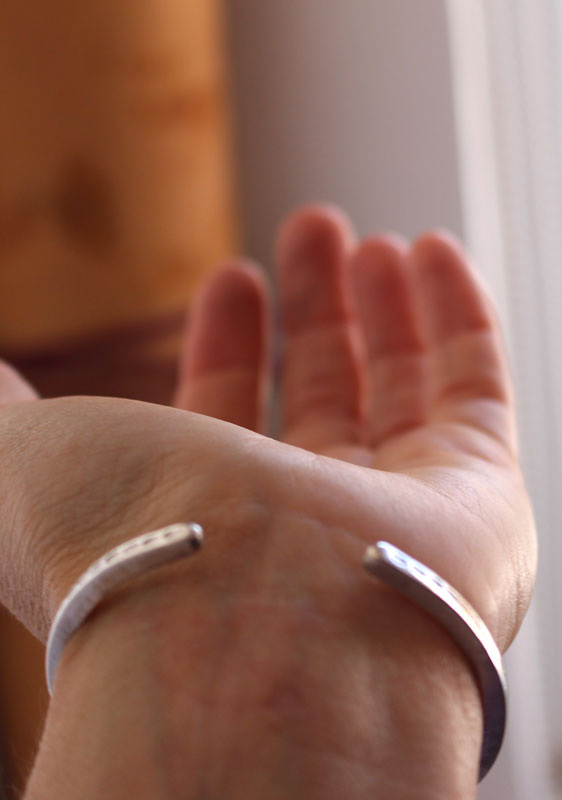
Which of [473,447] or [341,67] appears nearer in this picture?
[473,447]

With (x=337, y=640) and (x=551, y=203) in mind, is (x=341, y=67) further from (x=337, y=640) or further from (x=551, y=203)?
(x=337, y=640)

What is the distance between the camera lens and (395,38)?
451mm

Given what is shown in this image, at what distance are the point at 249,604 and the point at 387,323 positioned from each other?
0.59 ft

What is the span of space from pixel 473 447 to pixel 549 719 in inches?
10.1

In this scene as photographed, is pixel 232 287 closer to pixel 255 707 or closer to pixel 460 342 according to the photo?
pixel 460 342

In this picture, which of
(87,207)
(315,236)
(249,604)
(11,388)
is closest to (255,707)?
(249,604)

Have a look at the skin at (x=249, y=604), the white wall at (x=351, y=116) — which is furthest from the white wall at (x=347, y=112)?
the skin at (x=249, y=604)

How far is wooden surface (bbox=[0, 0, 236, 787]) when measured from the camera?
43cm

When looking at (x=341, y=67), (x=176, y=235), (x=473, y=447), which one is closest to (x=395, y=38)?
(x=341, y=67)

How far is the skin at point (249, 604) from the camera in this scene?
0.14m

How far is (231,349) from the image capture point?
1.06 ft

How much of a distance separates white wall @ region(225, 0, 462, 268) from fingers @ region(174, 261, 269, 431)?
0.53 feet

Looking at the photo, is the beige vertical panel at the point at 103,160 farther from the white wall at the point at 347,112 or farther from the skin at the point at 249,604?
the skin at the point at 249,604

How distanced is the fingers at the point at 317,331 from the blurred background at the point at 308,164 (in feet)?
0.36
